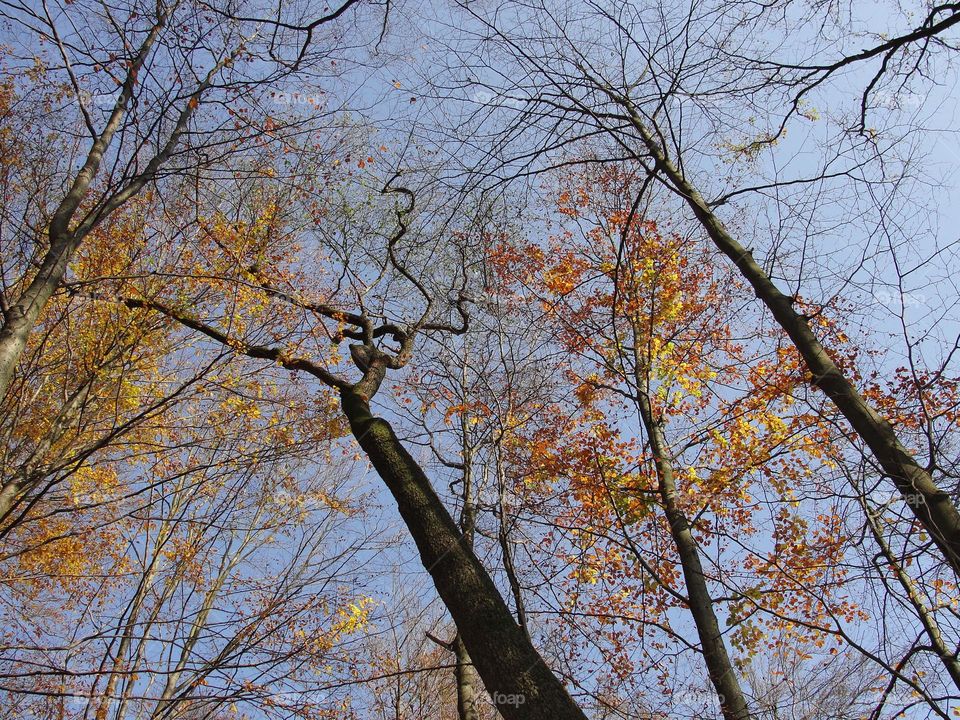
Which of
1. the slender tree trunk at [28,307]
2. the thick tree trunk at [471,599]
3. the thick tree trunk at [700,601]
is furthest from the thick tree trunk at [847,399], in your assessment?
the slender tree trunk at [28,307]

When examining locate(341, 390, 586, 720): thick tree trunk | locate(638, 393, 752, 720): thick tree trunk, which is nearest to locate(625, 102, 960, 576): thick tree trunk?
locate(638, 393, 752, 720): thick tree trunk

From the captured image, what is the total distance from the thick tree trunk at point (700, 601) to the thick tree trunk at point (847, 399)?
1.24m

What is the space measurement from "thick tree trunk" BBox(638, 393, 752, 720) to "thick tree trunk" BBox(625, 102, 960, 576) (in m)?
1.24

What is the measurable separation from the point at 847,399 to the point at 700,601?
1.99m

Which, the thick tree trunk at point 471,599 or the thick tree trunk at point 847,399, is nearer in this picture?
the thick tree trunk at point 847,399

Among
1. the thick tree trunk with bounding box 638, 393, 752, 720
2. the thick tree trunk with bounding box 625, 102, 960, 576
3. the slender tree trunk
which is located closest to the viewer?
the thick tree trunk with bounding box 625, 102, 960, 576

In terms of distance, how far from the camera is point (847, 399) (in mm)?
3834

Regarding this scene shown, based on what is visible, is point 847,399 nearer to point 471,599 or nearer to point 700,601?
point 700,601

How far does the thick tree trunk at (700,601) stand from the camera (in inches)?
166

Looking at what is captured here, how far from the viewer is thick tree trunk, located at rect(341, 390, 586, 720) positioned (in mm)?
3379

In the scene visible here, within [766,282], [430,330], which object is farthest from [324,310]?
[766,282]

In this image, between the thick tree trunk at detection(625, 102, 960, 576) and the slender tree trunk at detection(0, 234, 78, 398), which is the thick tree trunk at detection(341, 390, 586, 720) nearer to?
the thick tree trunk at detection(625, 102, 960, 576)

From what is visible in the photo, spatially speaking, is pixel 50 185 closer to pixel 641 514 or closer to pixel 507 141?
pixel 507 141

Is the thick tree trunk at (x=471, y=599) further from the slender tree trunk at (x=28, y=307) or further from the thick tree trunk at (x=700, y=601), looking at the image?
the slender tree trunk at (x=28, y=307)
